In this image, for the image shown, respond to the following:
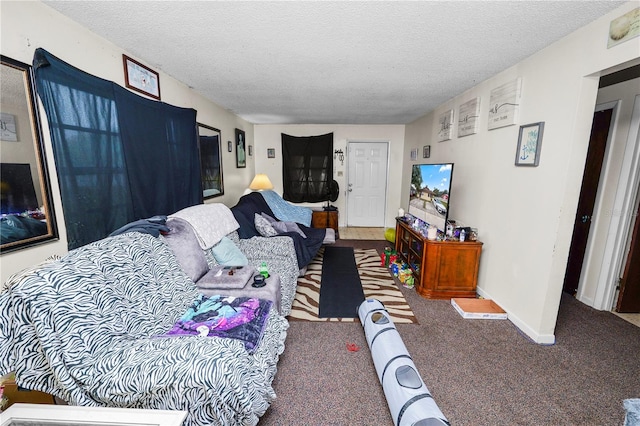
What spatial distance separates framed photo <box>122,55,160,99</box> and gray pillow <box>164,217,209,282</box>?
1.08m

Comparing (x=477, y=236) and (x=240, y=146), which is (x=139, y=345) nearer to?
(x=477, y=236)

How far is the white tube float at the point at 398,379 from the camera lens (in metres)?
1.22

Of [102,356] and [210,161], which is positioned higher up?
[210,161]

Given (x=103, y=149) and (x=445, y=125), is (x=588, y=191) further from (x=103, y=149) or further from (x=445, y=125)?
(x=103, y=149)

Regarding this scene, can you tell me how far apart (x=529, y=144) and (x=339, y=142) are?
12.0 ft

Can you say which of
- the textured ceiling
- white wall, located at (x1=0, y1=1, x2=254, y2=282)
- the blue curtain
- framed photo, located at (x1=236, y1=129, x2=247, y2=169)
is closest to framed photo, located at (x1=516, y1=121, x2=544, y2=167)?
the textured ceiling

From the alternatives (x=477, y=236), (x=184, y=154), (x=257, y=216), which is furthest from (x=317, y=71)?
(x=477, y=236)

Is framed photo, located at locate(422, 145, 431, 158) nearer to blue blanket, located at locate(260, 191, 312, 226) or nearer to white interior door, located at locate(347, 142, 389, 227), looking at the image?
white interior door, located at locate(347, 142, 389, 227)

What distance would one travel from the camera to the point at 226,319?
5.03ft

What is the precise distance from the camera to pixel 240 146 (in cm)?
450

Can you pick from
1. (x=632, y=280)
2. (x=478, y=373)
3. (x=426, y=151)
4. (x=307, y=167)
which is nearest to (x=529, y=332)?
(x=478, y=373)

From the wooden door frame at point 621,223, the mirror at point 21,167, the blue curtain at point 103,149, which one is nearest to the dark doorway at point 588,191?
the wooden door frame at point 621,223

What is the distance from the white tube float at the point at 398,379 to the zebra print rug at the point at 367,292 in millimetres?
514

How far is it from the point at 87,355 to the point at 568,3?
2840 millimetres
